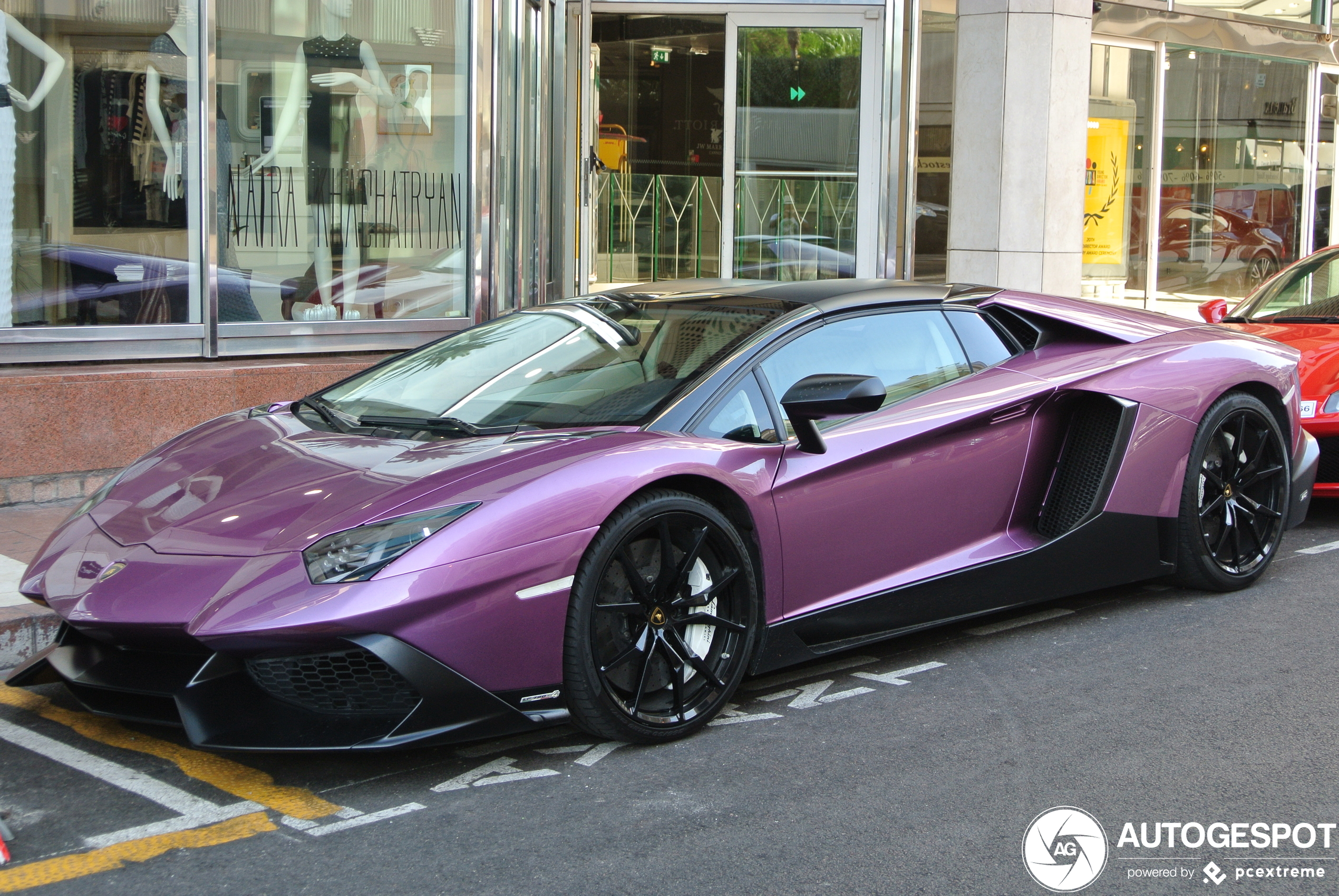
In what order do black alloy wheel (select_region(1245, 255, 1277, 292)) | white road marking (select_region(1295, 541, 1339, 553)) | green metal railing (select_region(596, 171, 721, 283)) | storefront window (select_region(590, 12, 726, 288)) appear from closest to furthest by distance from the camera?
white road marking (select_region(1295, 541, 1339, 553)), storefront window (select_region(590, 12, 726, 288)), green metal railing (select_region(596, 171, 721, 283)), black alloy wheel (select_region(1245, 255, 1277, 292))

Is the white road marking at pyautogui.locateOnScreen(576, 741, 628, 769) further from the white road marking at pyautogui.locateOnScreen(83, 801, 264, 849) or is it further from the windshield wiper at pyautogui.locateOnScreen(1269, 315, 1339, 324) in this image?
the windshield wiper at pyautogui.locateOnScreen(1269, 315, 1339, 324)

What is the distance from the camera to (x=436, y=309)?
31.0ft

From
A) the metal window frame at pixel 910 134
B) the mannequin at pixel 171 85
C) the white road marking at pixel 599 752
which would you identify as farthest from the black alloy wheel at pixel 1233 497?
the metal window frame at pixel 910 134

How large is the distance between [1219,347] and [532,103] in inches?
250

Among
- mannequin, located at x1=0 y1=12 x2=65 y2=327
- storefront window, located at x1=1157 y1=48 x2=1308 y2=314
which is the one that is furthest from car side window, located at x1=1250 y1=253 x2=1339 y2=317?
storefront window, located at x1=1157 y1=48 x2=1308 y2=314

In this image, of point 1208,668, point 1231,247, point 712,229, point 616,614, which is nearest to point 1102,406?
point 1208,668

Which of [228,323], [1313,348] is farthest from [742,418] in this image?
[228,323]

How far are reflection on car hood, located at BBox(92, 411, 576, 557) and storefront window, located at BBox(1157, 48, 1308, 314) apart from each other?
44.7ft

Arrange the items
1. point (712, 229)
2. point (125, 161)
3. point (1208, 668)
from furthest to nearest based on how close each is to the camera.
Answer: point (712, 229)
point (125, 161)
point (1208, 668)

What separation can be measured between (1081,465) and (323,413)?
8.69ft

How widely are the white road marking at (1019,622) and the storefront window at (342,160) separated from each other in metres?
4.99

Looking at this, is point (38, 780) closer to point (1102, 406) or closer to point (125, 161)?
point (1102, 406)

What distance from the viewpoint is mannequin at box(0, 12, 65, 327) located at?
7.34 metres

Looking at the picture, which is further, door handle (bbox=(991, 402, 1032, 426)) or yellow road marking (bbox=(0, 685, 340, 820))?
door handle (bbox=(991, 402, 1032, 426))
